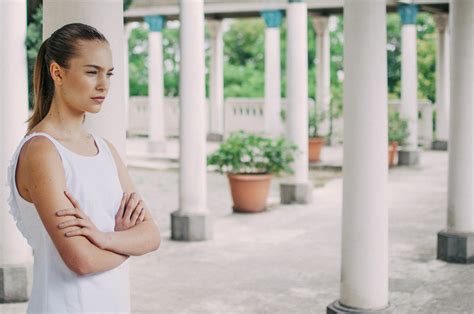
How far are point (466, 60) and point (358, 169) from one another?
320 centimetres

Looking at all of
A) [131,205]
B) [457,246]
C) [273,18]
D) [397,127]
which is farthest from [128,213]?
[273,18]

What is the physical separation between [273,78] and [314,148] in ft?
6.67

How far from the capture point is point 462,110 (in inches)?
340

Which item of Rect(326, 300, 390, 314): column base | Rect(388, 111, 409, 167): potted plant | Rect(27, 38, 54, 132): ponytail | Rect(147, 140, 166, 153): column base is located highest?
Rect(27, 38, 54, 132): ponytail

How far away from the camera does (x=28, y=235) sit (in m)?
2.57

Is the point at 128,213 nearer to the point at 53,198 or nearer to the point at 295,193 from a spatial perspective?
the point at 53,198

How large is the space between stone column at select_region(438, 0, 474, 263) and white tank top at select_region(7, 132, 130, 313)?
6.72 m

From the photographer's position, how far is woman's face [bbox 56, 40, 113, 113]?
8.32 ft

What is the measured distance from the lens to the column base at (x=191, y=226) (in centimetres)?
1015

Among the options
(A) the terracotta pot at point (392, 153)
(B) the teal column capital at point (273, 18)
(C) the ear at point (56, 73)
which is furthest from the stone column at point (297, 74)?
(C) the ear at point (56, 73)

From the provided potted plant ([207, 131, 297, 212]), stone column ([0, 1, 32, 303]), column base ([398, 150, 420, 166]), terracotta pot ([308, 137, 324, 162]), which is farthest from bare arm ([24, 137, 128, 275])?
column base ([398, 150, 420, 166])

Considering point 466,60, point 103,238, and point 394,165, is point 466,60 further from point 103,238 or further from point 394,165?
point 394,165

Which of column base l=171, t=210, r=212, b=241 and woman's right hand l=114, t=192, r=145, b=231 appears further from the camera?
column base l=171, t=210, r=212, b=241

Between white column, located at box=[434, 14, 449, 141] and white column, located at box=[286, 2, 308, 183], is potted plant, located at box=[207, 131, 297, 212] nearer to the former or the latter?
white column, located at box=[286, 2, 308, 183]
